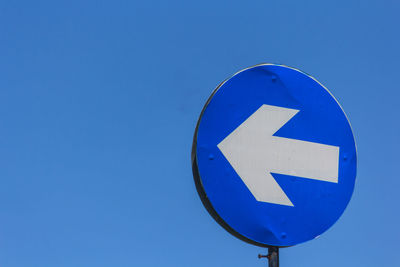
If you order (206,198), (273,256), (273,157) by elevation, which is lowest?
(273,256)

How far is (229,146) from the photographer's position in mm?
2076

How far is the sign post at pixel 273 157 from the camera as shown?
2025 mm

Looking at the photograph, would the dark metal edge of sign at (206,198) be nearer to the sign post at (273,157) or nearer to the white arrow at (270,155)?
the sign post at (273,157)

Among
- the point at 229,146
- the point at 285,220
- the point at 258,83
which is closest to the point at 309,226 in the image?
the point at 285,220

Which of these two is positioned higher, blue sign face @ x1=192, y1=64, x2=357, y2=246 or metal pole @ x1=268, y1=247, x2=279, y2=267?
blue sign face @ x1=192, y1=64, x2=357, y2=246

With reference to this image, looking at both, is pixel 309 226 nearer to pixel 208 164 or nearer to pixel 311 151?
pixel 311 151

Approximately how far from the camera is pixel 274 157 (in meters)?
2.10

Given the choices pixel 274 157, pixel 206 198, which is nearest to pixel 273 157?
pixel 274 157

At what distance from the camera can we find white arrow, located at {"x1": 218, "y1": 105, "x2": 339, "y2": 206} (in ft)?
6.75

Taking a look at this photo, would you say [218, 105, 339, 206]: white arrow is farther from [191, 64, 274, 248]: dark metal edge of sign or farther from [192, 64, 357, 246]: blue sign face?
[191, 64, 274, 248]: dark metal edge of sign

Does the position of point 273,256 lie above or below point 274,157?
below

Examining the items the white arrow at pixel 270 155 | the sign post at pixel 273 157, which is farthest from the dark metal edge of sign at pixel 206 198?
the white arrow at pixel 270 155

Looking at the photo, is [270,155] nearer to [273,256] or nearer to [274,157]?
[274,157]

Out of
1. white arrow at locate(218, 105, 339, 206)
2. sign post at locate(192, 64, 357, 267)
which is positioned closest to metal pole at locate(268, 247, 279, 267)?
sign post at locate(192, 64, 357, 267)
